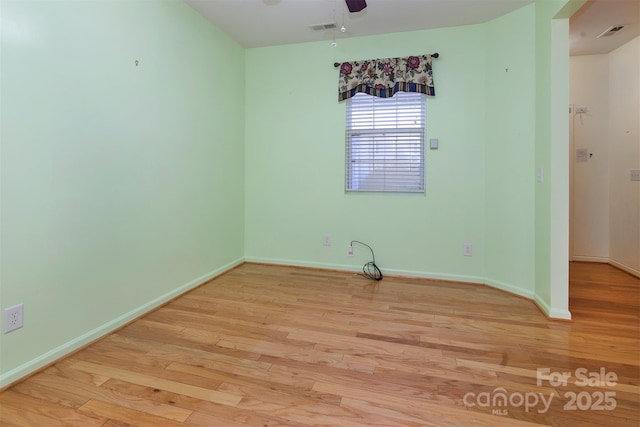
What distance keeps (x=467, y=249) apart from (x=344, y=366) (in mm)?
2004

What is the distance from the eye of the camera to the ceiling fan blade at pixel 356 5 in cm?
243

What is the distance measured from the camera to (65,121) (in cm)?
172

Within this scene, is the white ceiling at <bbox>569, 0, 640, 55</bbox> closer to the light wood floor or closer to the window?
the window

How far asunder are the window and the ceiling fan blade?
0.85 meters

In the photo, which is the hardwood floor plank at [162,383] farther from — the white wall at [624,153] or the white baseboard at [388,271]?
the white wall at [624,153]

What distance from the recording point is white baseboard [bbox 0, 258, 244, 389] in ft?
5.03

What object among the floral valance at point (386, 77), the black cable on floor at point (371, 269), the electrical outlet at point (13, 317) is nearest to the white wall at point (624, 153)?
the floral valance at point (386, 77)

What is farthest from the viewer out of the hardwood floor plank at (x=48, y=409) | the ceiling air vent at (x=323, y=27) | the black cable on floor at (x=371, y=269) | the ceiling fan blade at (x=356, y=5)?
the black cable on floor at (x=371, y=269)

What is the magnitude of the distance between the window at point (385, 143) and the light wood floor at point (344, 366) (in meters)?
1.24

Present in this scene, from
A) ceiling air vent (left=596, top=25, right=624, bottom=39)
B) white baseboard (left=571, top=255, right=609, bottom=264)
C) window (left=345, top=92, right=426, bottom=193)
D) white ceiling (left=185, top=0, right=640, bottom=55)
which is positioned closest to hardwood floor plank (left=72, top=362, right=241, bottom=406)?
window (left=345, top=92, right=426, bottom=193)

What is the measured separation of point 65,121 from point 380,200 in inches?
104

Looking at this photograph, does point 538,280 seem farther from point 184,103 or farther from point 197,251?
point 184,103

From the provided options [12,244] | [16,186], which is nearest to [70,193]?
[16,186]

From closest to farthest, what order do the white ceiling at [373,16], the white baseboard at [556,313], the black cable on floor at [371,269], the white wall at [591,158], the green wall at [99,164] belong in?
the green wall at [99,164], the white baseboard at [556,313], the white ceiling at [373,16], the black cable on floor at [371,269], the white wall at [591,158]
